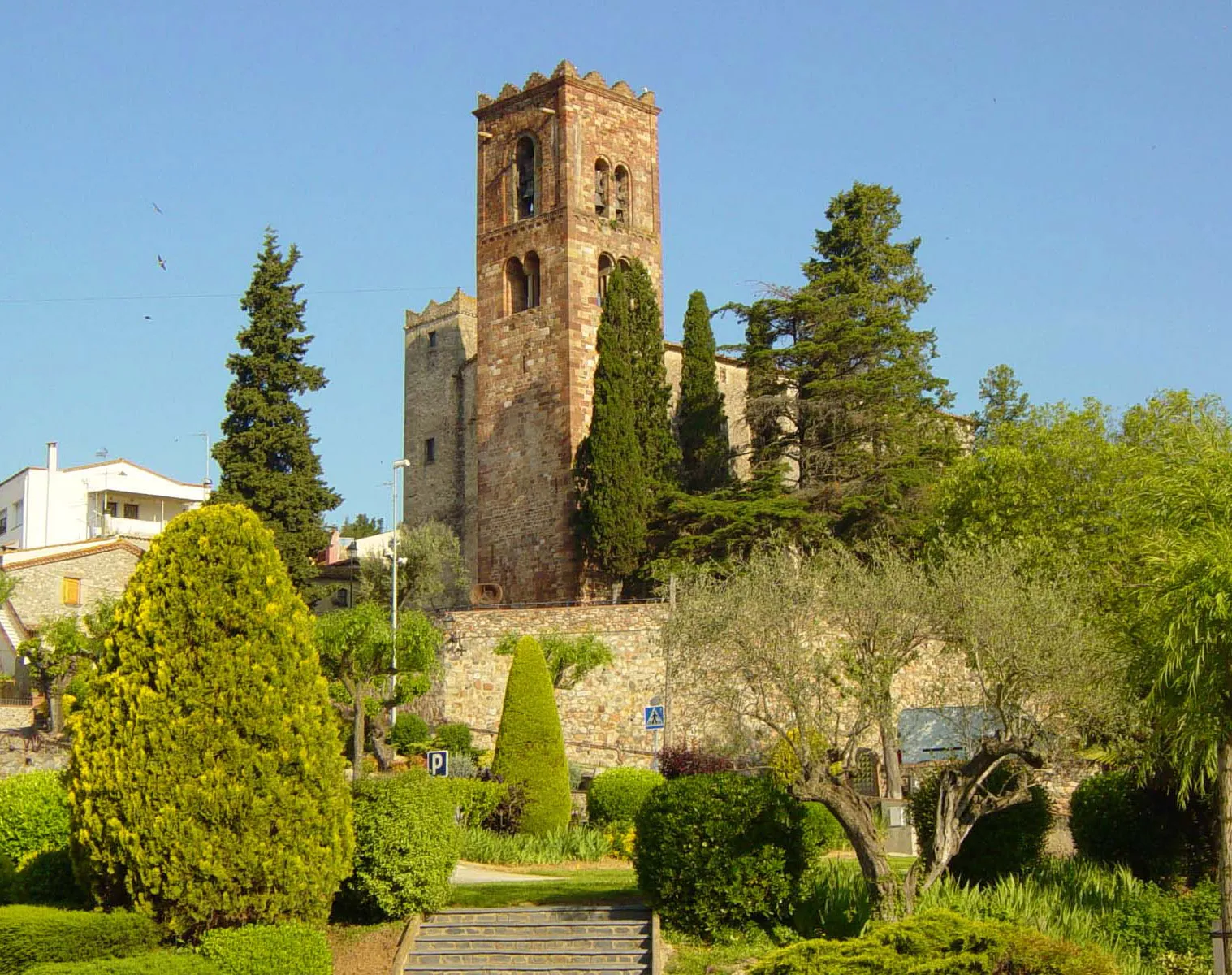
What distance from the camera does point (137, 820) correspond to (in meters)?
15.2

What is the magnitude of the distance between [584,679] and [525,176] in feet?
57.8

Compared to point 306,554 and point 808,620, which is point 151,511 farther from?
point 808,620

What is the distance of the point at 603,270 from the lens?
46.6 meters

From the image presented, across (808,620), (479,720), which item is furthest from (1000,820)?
(479,720)

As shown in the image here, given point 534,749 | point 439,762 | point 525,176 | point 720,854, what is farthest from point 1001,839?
point 525,176

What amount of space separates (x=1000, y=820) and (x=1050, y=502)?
1755cm

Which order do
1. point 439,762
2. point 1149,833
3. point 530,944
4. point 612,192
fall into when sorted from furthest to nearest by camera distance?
point 612,192
point 439,762
point 1149,833
point 530,944

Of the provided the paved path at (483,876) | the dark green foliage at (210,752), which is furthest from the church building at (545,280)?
the dark green foliage at (210,752)

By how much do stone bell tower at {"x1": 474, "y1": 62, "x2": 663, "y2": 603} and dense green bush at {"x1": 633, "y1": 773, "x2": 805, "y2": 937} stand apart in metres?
25.9

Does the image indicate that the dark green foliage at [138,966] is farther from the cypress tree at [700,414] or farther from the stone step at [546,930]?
the cypress tree at [700,414]

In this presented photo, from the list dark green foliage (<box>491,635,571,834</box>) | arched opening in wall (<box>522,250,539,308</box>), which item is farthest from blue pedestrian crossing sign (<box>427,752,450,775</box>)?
arched opening in wall (<box>522,250,539,308</box>)

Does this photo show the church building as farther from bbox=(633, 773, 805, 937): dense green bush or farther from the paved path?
bbox=(633, 773, 805, 937): dense green bush

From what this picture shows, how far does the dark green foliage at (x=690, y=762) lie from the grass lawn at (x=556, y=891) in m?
6.20

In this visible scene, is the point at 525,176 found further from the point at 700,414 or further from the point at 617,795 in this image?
the point at 617,795
